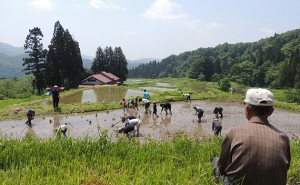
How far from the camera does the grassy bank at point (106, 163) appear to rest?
4.06 meters

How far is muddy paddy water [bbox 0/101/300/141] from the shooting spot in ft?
47.6

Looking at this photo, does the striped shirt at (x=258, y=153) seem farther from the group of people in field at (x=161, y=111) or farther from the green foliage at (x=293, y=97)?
the green foliage at (x=293, y=97)

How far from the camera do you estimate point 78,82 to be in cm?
5878

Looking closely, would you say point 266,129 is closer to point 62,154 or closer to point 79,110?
point 62,154

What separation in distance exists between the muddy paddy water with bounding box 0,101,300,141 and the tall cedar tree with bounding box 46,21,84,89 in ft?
108

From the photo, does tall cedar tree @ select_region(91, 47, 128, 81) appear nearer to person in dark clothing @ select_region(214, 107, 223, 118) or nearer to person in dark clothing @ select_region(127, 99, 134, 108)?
person in dark clothing @ select_region(127, 99, 134, 108)

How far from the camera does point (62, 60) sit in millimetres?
52750

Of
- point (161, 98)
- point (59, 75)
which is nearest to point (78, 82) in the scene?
point (59, 75)

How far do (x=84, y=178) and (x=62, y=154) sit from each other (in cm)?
119

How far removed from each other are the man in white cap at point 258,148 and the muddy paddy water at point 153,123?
33.0ft

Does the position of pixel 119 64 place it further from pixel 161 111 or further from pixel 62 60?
pixel 161 111

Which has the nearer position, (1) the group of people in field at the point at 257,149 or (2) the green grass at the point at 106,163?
(1) the group of people in field at the point at 257,149

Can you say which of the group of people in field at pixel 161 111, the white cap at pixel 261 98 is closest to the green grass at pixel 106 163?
the white cap at pixel 261 98

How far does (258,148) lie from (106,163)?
2680mm
